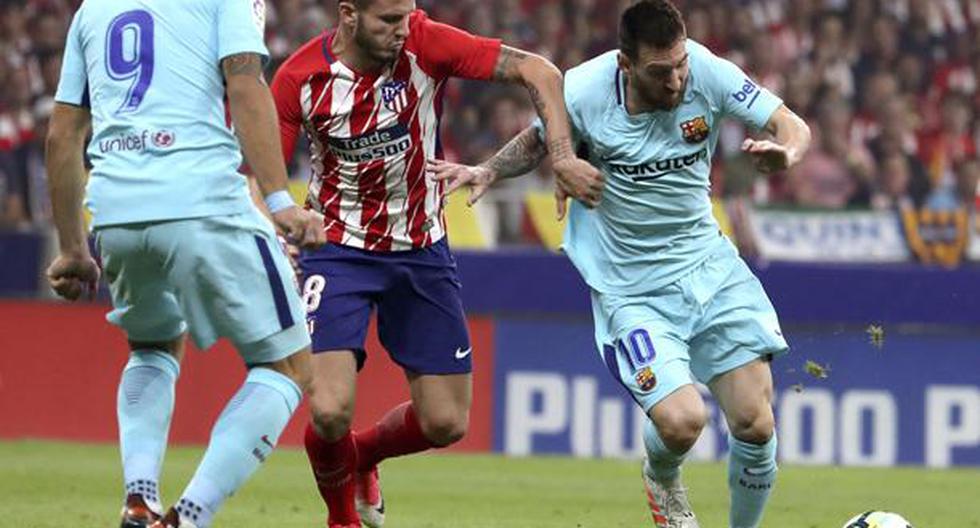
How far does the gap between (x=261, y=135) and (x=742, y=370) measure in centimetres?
248

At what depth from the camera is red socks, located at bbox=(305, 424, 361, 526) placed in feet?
28.2

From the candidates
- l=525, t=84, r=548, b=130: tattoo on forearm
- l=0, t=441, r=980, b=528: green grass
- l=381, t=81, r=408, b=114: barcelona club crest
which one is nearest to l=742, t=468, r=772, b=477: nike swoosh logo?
l=525, t=84, r=548, b=130: tattoo on forearm

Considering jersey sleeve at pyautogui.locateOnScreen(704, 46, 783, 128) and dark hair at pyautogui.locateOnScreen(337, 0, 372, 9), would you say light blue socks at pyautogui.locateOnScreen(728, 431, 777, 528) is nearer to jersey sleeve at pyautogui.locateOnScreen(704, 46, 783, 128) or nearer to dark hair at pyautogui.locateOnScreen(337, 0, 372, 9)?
jersey sleeve at pyautogui.locateOnScreen(704, 46, 783, 128)

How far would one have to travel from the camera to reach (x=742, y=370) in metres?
8.30

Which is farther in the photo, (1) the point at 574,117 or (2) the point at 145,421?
(1) the point at 574,117

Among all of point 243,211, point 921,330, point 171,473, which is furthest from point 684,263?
point 921,330

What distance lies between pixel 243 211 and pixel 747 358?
2420 mm

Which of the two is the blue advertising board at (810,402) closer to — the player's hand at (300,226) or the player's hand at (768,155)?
the player's hand at (768,155)

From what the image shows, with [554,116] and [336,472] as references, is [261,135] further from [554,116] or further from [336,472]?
[336,472]

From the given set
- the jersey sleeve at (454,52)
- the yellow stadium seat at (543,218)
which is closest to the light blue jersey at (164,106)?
the jersey sleeve at (454,52)

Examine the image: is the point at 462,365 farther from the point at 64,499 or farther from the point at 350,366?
the point at 64,499

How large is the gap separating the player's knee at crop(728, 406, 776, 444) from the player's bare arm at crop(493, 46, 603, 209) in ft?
3.32

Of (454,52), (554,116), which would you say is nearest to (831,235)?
(454,52)

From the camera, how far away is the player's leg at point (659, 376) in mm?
8164
